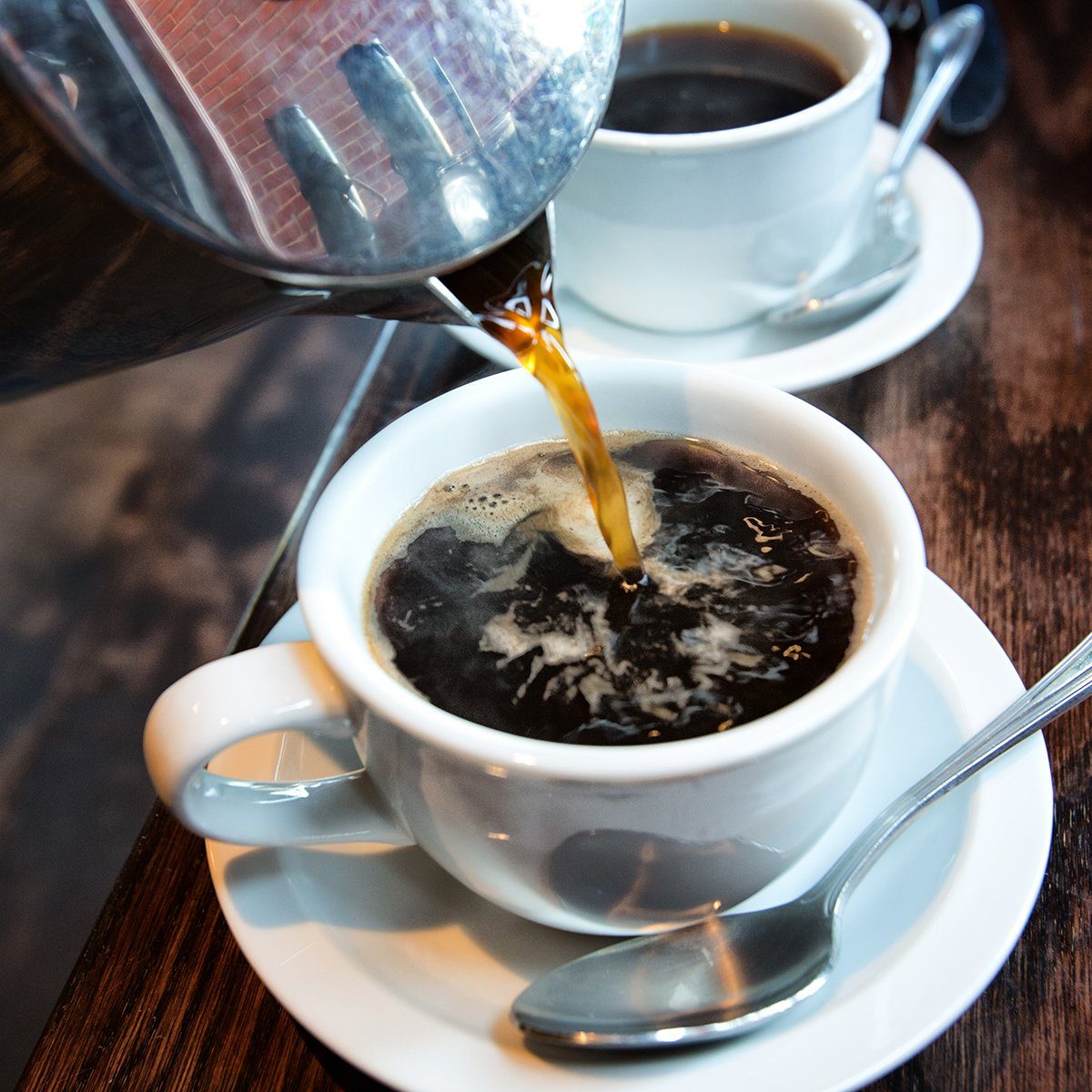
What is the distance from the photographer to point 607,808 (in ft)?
1.69

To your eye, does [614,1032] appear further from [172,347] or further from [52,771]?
[52,771]

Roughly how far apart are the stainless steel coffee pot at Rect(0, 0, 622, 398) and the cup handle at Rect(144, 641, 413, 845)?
0.17m

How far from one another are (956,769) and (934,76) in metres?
0.96

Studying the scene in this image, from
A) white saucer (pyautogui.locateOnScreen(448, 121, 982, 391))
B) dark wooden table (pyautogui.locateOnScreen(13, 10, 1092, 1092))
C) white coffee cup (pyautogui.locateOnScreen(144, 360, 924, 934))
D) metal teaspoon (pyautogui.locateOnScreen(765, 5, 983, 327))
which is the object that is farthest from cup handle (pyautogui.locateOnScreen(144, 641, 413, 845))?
metal teaspoon (pyautogui.locateOnScreen(765, 5, 983, 327))

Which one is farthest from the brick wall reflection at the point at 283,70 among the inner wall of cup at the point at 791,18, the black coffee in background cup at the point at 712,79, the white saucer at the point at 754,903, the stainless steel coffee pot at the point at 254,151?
the inner wall of cup at the point at 791,18

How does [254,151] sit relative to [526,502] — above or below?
above

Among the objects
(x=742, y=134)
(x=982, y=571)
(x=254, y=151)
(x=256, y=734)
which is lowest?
(x=982, y=571)

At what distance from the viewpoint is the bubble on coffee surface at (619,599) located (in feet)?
1.97

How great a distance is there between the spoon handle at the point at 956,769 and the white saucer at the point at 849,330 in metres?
0.40

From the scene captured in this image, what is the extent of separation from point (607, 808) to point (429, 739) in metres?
0.09

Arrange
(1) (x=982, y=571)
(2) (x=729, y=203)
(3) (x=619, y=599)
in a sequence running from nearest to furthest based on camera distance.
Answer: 1. (3) (x=619, y=599)
2. (1) (x=982, y=571)
3. (2) (x=729, y=203)

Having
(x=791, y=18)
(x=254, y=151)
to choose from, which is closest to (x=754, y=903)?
(x=254, y=151)

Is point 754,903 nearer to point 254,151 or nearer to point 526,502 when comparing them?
point 526,502

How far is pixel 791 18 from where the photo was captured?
3.86ft
